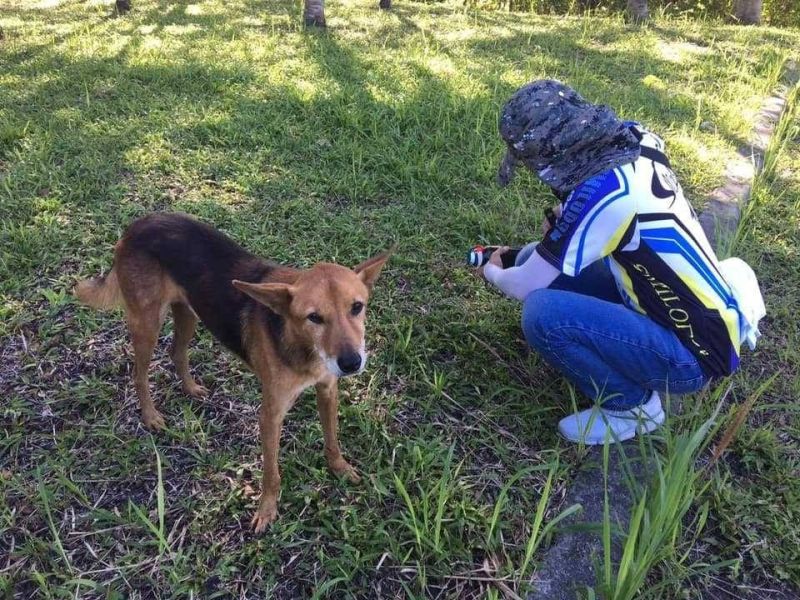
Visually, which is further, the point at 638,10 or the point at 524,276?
the point at 638,10

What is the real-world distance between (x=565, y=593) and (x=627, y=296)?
1335 millimetres

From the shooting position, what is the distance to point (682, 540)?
8.34 feet

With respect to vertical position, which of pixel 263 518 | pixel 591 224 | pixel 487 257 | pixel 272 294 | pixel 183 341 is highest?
pixel 591 224

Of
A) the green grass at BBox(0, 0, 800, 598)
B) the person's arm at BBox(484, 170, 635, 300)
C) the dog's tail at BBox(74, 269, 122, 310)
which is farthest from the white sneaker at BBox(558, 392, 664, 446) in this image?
the dog's tail at BBox(74, 269, 122, 310)

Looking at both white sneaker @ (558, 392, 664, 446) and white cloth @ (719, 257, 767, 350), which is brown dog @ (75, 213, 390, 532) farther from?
white cloth @ (719, 257, 767, 350)

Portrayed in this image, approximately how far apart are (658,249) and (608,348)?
1.67ft

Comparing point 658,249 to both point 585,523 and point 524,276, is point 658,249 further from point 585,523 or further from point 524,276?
point 585,523

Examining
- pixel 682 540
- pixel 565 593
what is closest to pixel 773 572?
pixel 682 540

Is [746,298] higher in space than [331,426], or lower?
higher

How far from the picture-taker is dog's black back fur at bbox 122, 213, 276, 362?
266 cm

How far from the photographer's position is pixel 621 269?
2750mm

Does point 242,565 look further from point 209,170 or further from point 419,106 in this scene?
point 419,106

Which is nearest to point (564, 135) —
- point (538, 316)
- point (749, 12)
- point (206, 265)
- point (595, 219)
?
point (595, 219)

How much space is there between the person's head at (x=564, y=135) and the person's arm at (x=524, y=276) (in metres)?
0.38
